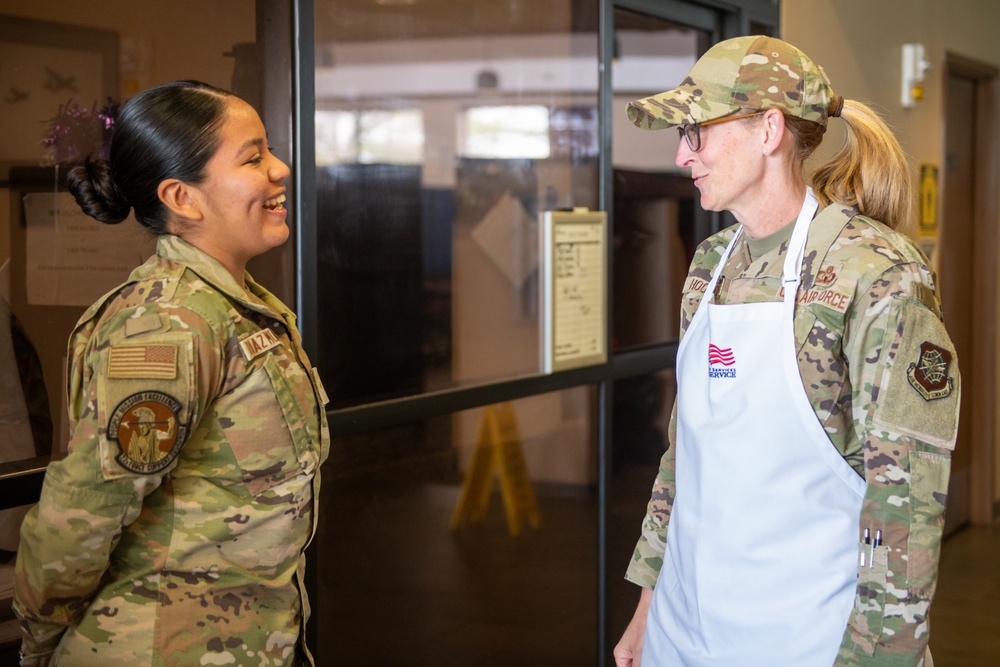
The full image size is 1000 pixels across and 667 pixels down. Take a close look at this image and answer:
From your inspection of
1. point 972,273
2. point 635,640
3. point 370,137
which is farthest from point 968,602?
point 370,137

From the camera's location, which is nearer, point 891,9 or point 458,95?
point 458,95

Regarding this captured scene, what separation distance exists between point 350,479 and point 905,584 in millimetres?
1354

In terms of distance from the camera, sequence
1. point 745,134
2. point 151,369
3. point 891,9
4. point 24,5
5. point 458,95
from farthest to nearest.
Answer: point 891,9, point 458,95, point 24,5, point 745,134, point 151,369

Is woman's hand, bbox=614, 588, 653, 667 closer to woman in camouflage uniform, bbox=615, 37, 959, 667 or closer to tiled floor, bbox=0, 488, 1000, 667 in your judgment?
woman in camouflage uniform, bbox=615, 37, 959, 667

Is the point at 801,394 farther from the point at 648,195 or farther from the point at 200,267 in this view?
the point at 648,195

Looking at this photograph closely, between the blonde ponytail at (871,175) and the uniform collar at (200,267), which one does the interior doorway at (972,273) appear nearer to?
the blonde ponytail at (871,175)

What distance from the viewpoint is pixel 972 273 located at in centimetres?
576

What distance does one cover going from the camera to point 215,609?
1.47 metres

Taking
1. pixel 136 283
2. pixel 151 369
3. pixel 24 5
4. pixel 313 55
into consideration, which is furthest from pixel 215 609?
pixel 313 55

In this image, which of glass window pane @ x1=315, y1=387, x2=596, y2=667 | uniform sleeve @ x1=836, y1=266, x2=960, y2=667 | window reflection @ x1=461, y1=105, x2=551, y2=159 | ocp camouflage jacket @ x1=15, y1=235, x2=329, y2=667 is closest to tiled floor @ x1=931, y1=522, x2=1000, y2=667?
glass window pane @ x1=315, y1=387, x2=596, y2=667

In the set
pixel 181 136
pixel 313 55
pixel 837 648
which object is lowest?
pixel 837 648

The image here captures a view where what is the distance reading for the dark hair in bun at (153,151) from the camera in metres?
1.48

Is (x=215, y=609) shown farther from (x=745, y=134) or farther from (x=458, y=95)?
(x=458, y=95)

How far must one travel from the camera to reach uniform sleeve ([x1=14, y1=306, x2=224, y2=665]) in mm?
1337
